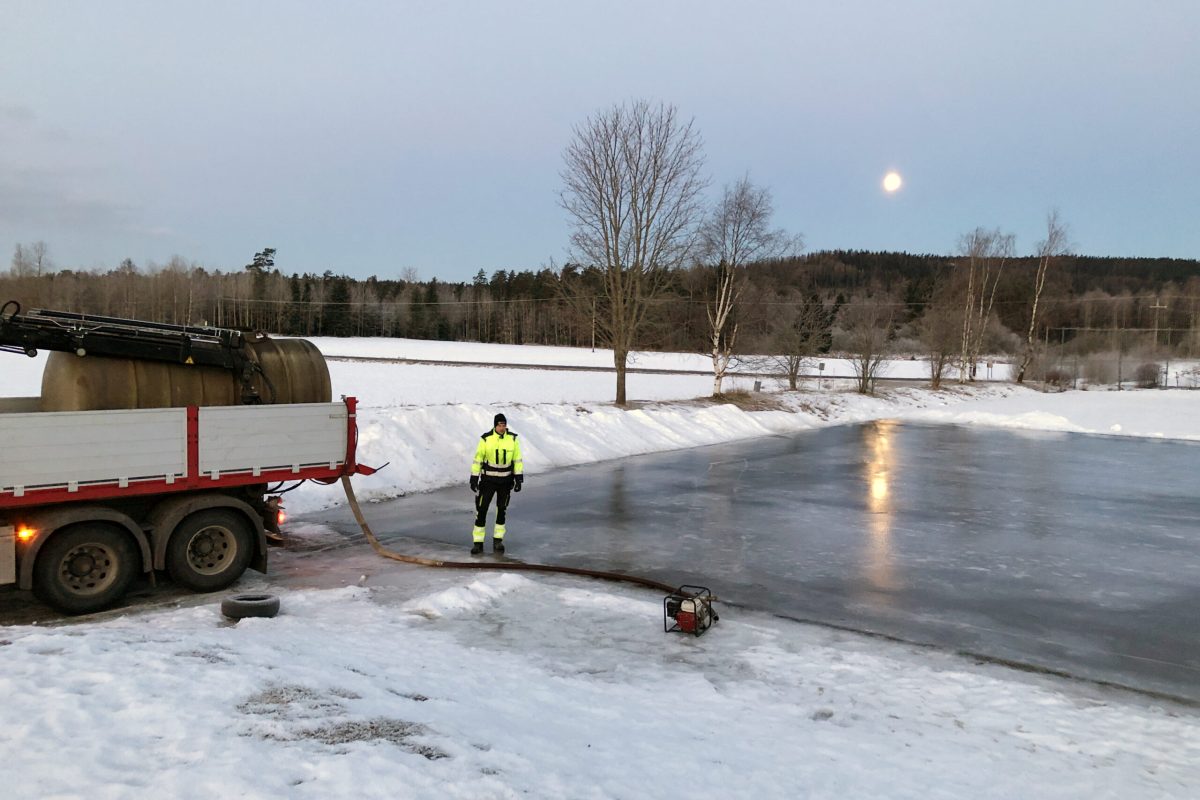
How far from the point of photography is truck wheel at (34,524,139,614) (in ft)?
23.3

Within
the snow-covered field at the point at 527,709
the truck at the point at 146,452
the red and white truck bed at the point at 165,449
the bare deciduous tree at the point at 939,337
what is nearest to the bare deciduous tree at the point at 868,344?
the bare deciduous tree at the point at 939,337

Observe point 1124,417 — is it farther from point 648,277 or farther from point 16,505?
point 16,505

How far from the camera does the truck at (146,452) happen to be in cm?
705

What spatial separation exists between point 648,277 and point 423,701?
25028mm

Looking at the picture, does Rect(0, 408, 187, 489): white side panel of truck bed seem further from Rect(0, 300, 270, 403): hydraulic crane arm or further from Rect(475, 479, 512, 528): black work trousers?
Rect(475, 479, 512, 528): black work trousers

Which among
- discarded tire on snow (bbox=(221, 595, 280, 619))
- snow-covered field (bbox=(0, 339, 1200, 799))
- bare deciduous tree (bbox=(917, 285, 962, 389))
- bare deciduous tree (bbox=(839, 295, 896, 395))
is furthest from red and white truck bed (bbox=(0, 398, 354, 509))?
bare deciduous tree (bbox=(917, 285, 962, 389))

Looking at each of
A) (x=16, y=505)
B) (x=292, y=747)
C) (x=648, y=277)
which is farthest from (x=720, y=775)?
(x=648, y=277)

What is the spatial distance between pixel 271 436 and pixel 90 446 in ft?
5.88

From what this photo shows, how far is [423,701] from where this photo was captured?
5145 mm

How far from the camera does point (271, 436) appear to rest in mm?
8648

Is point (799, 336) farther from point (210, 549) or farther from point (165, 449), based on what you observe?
point (165, 449)

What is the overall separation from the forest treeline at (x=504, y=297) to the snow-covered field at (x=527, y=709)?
50.3 metres

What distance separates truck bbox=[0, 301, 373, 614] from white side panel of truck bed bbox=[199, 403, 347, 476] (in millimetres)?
14

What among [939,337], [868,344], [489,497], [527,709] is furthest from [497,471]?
[939,337]
